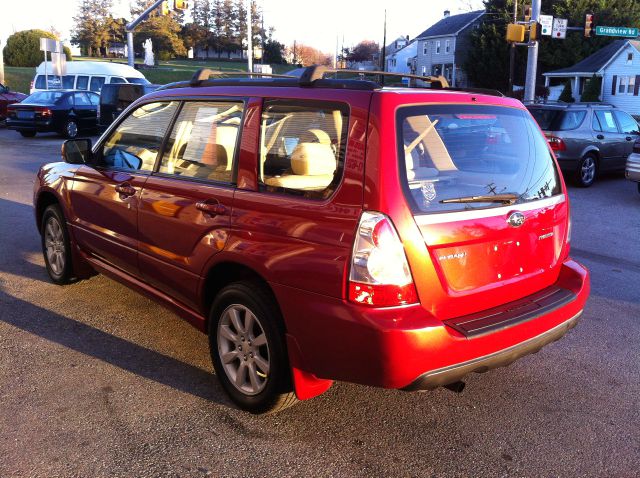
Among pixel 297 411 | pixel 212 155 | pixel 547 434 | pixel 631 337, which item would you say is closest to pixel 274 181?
pixel 212 155

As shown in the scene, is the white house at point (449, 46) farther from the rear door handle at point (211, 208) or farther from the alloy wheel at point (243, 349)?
the alloy wheel at point (243, 349)

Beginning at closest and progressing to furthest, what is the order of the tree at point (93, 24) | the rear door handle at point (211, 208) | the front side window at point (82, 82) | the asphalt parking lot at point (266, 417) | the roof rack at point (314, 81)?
the asphalt parking lot at point (266, 417) → the roof rack at point (314, 81) → the rear door handle at point (211, 208) → the front side window at point (82, 82) → the tree at point (93, 24)

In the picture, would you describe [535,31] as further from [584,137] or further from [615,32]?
[584,137]

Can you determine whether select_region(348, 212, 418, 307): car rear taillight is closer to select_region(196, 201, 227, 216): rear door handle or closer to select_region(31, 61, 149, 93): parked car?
select_region(196, 201, 227, 216): rear door handle

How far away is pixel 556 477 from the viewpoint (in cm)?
296

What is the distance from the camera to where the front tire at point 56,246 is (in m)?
5.35

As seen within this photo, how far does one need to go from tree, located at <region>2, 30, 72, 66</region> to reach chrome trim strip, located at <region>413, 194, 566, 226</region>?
54.9 meters

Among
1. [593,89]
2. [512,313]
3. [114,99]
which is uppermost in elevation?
[593,89]

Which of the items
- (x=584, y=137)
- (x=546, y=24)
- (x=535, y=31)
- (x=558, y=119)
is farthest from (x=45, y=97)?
(x=546, y=24)

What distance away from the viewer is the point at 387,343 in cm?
278

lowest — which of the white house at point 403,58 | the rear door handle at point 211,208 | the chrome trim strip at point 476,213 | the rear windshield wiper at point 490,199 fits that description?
the rear door handle at point 211,208

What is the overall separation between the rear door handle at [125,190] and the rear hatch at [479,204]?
212 centimetres

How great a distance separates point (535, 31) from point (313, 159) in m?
19.8

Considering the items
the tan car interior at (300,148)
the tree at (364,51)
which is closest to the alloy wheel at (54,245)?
the tan car interior at (300,148)
